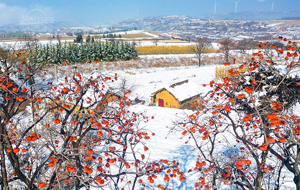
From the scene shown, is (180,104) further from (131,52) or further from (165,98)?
(131,52)

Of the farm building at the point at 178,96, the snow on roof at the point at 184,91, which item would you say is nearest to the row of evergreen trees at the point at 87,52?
the farm building at the point at 178,96

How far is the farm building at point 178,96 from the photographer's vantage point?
502 inches

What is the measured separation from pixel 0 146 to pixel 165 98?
1128cm

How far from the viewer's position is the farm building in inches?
502

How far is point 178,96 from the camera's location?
41.8 ft

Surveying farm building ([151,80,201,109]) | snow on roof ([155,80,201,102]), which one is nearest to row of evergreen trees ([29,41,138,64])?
farm building ([151,80,201,109])

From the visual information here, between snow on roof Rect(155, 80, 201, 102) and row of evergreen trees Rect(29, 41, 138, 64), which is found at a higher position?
row of evergreen trees Rect(29, 41, 138, 64)

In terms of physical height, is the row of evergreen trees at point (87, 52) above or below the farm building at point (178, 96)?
above

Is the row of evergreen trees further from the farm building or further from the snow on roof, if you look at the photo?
the snow on roof

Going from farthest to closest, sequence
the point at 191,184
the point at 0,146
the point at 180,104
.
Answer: the point at 180,104 < the point at 191,184 < the point at 0,146

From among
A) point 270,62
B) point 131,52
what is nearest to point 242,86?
point 270,62

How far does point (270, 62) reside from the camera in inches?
120

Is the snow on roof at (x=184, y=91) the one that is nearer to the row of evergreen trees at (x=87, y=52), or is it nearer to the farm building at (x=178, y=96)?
the farm building at (x=178, y=96)

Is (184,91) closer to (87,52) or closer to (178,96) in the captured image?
(178,96)
